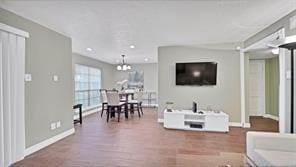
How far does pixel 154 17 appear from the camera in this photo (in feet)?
11.0

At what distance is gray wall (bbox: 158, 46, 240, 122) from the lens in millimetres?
5559

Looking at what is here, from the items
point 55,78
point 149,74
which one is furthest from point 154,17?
point 149,74

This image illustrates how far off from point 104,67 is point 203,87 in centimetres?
590

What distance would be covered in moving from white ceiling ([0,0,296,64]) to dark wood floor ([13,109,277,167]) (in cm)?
240

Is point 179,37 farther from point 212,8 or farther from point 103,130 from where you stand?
point 103,130

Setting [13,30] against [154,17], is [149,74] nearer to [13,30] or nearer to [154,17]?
[154,17]

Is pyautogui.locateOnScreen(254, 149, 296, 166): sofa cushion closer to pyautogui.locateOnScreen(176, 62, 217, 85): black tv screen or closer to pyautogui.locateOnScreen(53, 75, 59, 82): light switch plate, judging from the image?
pyautogui.locateOnScreen(176, 62, 217, 85): black tv screen

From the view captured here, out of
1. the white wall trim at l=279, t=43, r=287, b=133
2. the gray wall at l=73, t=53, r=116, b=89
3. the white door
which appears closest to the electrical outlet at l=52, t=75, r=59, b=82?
the gray wall at l=73, t=53, r=116, b=89

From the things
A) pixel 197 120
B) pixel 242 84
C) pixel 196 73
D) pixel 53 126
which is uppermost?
pixel 196 73

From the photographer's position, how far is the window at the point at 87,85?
25.1 ft

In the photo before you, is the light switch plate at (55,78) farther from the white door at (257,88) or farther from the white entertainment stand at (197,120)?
the white door at (257,88)

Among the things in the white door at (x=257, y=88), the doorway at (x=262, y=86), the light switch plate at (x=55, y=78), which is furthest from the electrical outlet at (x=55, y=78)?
the white door at (x=257, y=88)

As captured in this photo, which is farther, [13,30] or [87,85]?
[87,85]

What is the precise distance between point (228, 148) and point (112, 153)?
2.21 metres
